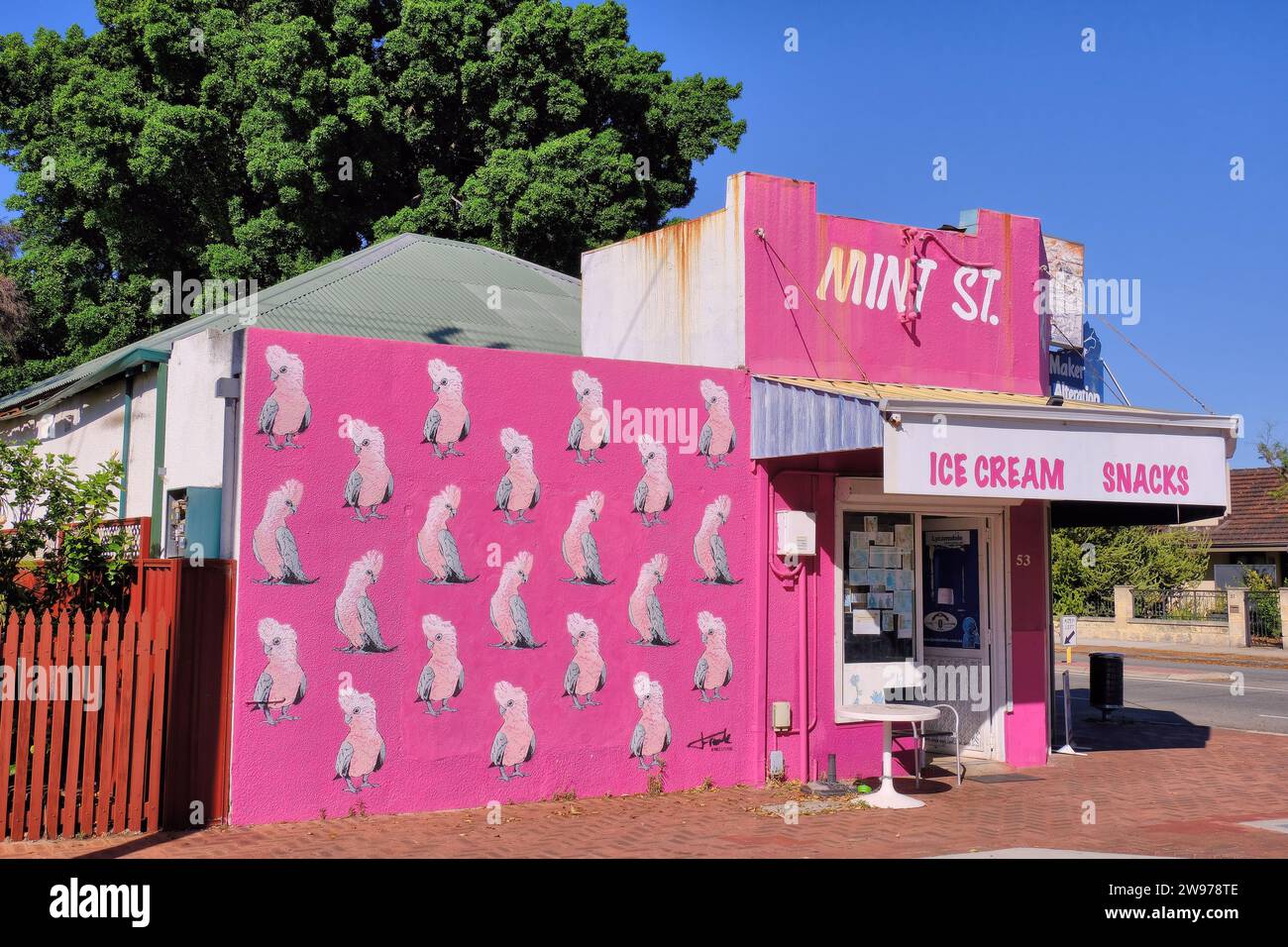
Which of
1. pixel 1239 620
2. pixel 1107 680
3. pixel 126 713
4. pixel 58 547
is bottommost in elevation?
pixel 1107 680

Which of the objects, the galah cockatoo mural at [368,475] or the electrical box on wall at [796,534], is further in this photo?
the electrical box on wall at [796,534]

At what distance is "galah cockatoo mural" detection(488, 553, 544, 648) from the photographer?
33.0ft

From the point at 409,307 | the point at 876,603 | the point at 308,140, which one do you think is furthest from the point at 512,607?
the point at 308,140

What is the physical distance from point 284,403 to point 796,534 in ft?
15.6

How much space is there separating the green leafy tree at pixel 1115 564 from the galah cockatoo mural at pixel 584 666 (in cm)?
2496

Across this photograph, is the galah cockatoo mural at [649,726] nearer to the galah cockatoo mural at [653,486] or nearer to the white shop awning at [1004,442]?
the galah cockatoo mural at [653,486]

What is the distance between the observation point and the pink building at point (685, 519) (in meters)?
9.36

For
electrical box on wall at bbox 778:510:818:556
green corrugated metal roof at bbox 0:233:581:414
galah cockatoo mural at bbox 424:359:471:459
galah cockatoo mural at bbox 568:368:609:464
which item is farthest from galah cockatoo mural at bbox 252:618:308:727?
electrical box on wall at bbox 778:510:818:556

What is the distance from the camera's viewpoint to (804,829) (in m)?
9.35

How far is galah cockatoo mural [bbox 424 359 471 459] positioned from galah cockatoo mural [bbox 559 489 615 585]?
3.96 feet

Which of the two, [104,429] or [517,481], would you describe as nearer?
[517,481]

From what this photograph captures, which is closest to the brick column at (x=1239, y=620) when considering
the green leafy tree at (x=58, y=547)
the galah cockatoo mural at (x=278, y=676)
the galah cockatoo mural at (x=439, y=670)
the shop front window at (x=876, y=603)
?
the shop front window at (x=876, y=603)
